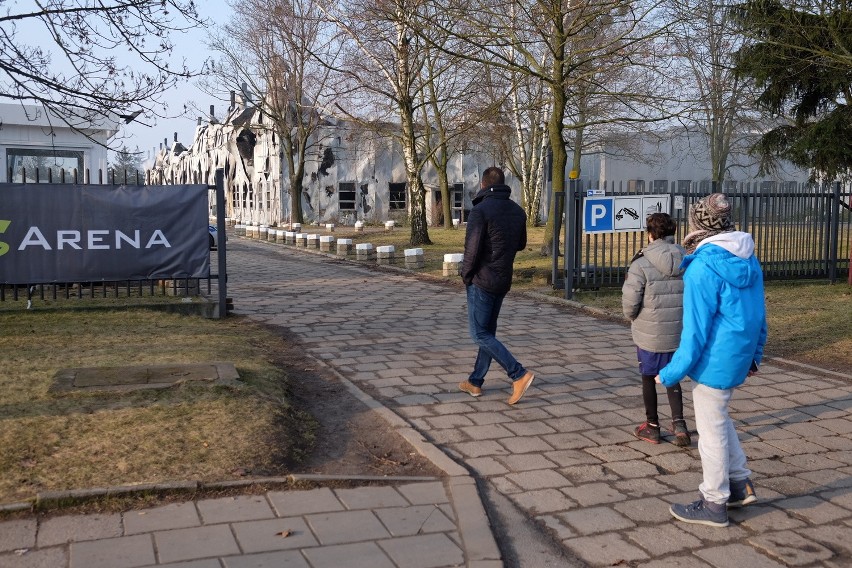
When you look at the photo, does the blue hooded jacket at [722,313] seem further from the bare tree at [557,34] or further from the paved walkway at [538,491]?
the bare tree at [557,34]

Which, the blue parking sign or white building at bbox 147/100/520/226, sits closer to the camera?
the blue parking sign

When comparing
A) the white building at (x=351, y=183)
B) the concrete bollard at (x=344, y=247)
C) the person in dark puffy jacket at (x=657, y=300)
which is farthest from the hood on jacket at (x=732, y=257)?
the white building at (x=351, y=183)

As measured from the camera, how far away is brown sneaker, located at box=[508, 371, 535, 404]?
7.00 meters

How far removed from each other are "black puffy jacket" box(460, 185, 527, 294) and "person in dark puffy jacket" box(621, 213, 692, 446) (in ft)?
4.08

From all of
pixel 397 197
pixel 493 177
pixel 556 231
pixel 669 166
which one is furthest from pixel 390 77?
pixel 669 166

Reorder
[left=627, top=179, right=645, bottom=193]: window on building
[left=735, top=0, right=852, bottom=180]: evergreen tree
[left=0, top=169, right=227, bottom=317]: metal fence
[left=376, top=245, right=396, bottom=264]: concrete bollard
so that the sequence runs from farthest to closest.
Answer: [left=376, top=245, right=396, bottom=264]: concrete bollard
[left=627, top=179, right=645, bottom=193]: window on building
[left=735, top=0, right=852, bottom=180]: evergreen tree
[left=0, top=169, right=227, bottom=317]: metal fence

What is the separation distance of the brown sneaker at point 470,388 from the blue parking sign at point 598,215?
6.80m

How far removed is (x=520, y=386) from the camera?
276 inches

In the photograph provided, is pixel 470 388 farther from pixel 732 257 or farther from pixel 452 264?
pixel 452 264

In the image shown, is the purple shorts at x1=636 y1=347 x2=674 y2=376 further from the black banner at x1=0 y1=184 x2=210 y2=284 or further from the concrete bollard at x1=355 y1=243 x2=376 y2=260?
the concrete bollard at x1=355 y1=243 x2=376 y2=260

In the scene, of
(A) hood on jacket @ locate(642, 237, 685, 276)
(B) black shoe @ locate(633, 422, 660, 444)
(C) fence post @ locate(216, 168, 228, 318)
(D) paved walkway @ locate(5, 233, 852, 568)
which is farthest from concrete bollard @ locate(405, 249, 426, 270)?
(A) hood on jacket @ locate(642, 237, 685, 276)

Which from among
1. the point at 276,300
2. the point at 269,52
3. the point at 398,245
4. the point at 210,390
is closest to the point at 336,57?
the point at 398,245

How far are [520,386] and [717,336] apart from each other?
8.82 feet

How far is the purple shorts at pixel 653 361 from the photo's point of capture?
596 cm
